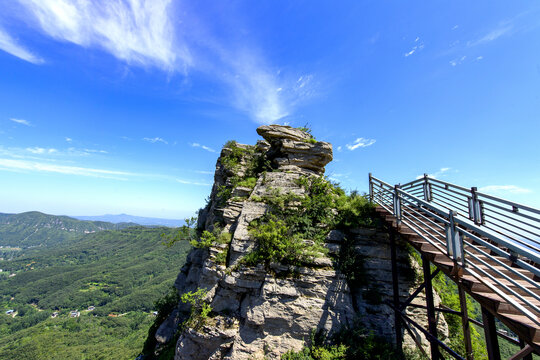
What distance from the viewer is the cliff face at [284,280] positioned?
8727mm

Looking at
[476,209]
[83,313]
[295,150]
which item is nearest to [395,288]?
[476,209]

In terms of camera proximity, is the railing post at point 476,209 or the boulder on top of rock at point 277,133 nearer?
the railing post at point 476,209

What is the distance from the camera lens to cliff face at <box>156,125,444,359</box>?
8.73 m

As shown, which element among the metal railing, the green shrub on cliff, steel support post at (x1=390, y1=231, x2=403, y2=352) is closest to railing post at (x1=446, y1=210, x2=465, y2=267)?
the metal railing

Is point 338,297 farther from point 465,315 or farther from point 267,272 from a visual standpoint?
point 465,315

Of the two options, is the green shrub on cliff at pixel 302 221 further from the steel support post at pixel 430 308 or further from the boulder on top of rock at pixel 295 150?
the steel support post at pixel 430 308

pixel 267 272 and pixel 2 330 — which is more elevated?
pixel 267 272

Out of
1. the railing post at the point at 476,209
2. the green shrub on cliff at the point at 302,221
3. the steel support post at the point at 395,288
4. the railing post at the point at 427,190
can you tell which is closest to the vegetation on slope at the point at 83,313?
the green shrub on cliff at the point at 302,221

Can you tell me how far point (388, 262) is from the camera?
31.6 ft

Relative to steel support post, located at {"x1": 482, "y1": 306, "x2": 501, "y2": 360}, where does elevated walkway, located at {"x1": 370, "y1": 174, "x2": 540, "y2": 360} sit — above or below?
above

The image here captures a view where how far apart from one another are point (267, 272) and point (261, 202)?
3792 millimetres

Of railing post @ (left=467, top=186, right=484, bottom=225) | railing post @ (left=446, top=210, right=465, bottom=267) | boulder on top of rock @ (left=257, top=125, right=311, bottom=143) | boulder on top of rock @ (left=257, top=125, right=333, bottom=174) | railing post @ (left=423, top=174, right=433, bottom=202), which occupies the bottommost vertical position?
railing post @ (left=446, top=210, right=465, bottom=267)

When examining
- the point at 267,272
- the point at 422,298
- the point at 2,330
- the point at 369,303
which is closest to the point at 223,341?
the point at 267,272

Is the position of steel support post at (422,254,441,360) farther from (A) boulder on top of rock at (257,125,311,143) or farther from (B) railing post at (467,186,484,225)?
(A) boulder on top of rock at (257,125,311,143)
